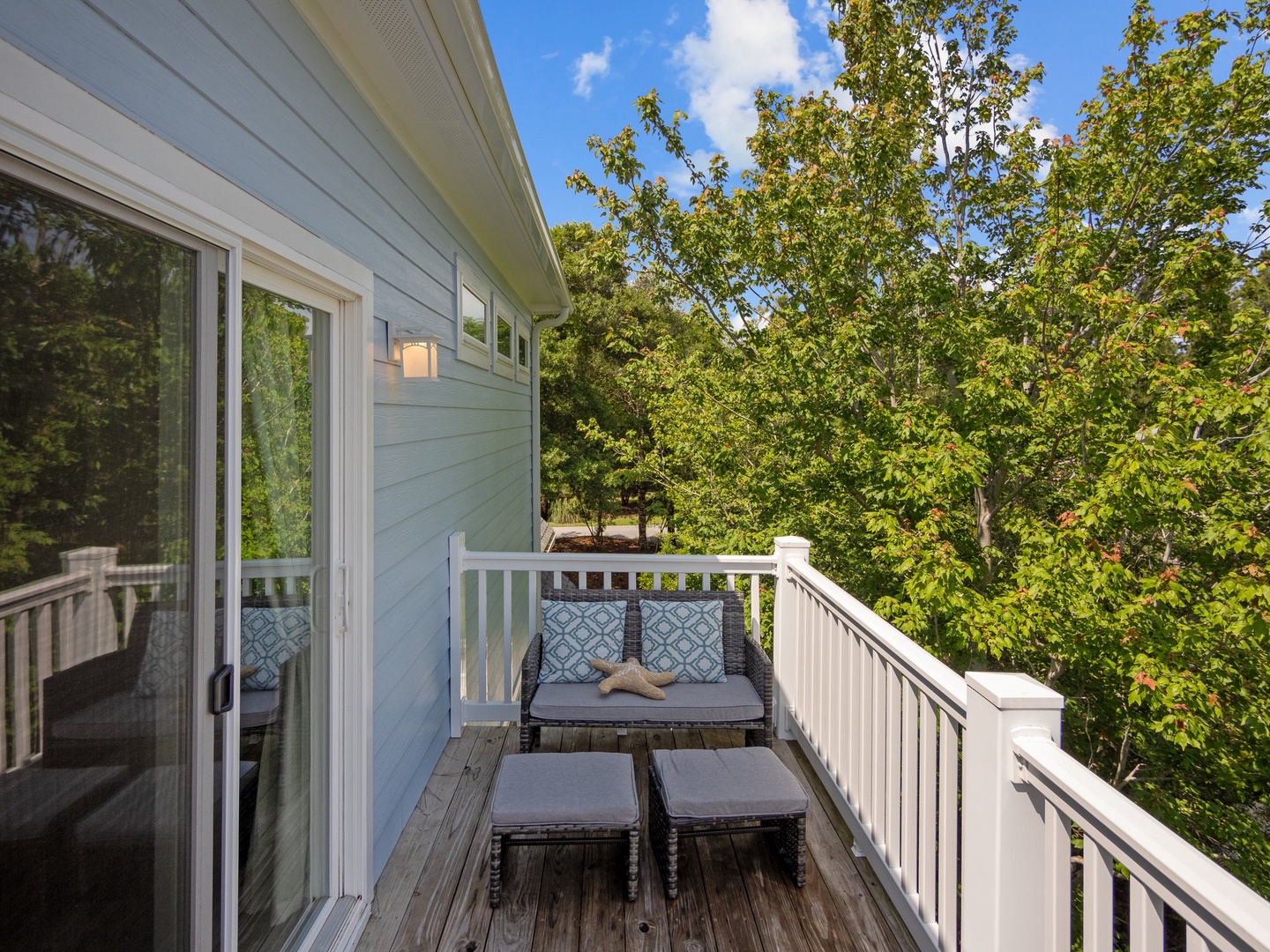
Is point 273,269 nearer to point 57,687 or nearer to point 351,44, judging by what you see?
point 351,44

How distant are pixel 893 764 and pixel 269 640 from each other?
6.51ft

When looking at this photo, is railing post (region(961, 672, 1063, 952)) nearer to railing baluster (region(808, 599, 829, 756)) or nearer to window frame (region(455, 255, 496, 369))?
railing baluster (region(808, 599, 829, 756))

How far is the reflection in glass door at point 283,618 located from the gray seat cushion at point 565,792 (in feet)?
1.95

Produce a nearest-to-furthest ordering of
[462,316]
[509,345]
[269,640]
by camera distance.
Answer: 1. [269,640]
2. [462,316]
3. [509,345]

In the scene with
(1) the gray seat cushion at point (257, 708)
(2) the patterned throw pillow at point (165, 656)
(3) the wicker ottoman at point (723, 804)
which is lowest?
(3) the wicker ottoman at point (723, 804)

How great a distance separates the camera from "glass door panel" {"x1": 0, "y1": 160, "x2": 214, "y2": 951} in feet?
3.54

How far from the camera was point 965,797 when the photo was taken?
5.83 ft

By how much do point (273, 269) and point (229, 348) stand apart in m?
0.39

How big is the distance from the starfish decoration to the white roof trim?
255 cm

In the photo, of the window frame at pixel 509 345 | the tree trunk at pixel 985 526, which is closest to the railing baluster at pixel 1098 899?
the window frame at pixel 509 345

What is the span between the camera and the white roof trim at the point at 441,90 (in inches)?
88.2

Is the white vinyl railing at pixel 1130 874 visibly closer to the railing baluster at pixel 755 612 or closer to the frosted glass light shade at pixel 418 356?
the railing baluster at pixel 755 612

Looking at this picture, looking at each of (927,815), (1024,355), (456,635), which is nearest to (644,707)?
(456,635)

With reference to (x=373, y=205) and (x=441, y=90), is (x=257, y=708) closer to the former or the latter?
(x=373, y=205)
